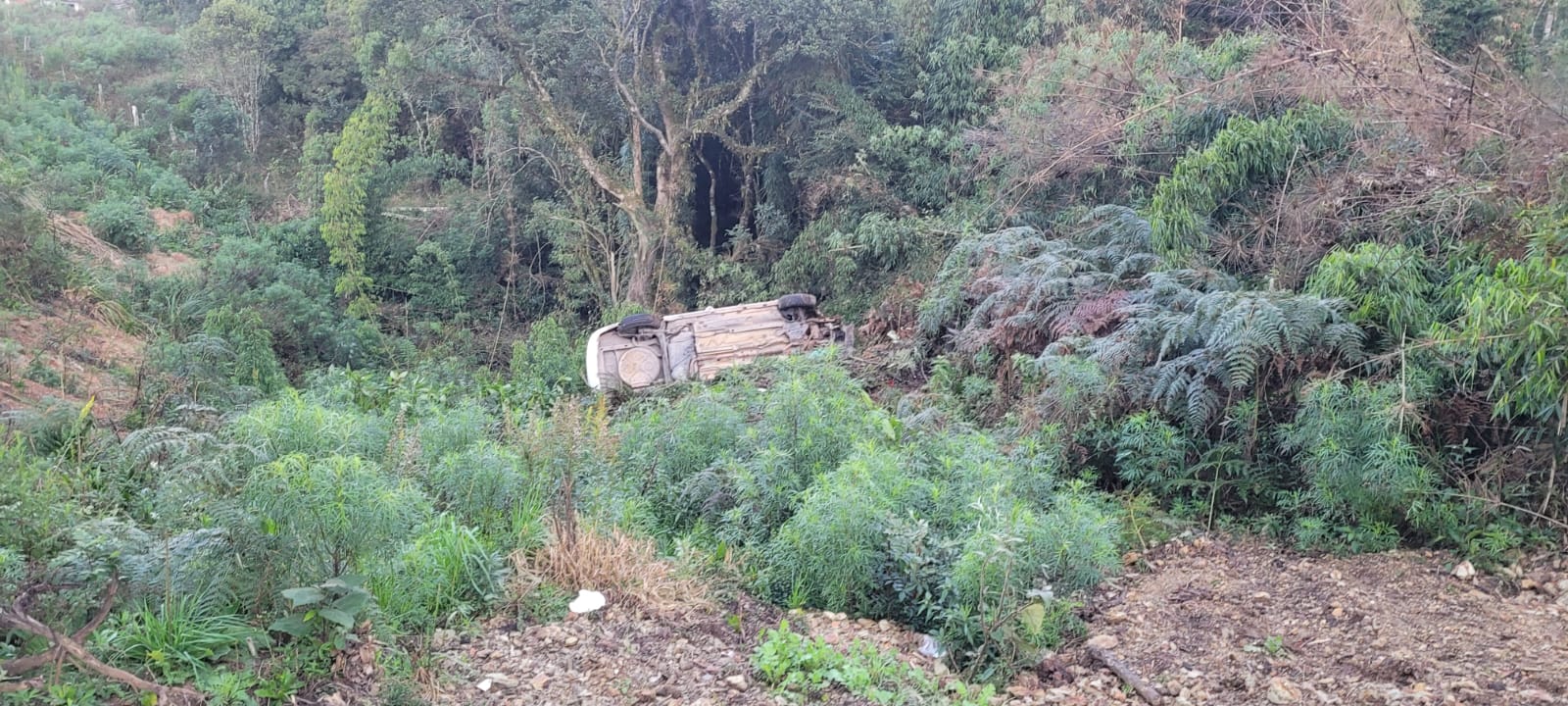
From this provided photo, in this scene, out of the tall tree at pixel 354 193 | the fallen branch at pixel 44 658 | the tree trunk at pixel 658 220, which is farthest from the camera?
the tall tree at pixel 354 193

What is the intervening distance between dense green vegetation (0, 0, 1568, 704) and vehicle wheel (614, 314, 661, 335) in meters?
0.83

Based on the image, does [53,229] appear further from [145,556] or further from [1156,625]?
[1156,625]

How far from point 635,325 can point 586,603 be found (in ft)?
25.8

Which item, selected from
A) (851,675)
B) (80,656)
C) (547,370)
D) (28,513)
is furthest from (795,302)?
(80,656)

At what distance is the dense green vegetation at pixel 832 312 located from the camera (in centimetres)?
407

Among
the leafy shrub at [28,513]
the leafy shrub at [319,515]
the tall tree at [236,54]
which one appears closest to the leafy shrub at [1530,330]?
the leafy shrub at [319,515]

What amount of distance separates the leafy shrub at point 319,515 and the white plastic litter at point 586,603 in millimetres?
870

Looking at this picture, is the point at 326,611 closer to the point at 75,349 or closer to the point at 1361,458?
the point at 1361,458

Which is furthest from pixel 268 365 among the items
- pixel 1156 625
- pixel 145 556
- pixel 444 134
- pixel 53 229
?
pixel 444 134

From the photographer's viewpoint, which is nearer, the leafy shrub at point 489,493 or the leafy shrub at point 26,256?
the leafy shrub at point 489,493

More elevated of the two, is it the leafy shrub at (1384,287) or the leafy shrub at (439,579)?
the leafy shrub at (1384,287)

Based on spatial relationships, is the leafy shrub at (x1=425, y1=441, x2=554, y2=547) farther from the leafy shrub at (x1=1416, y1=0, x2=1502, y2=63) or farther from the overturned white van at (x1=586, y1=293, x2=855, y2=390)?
the leafy shrub at (x1=1416, y1=0, x2=1502, y2=63)

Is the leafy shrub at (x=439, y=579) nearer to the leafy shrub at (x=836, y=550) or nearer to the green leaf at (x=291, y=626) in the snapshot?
the green leaf at (x=291, y=626)

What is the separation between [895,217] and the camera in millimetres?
14875
